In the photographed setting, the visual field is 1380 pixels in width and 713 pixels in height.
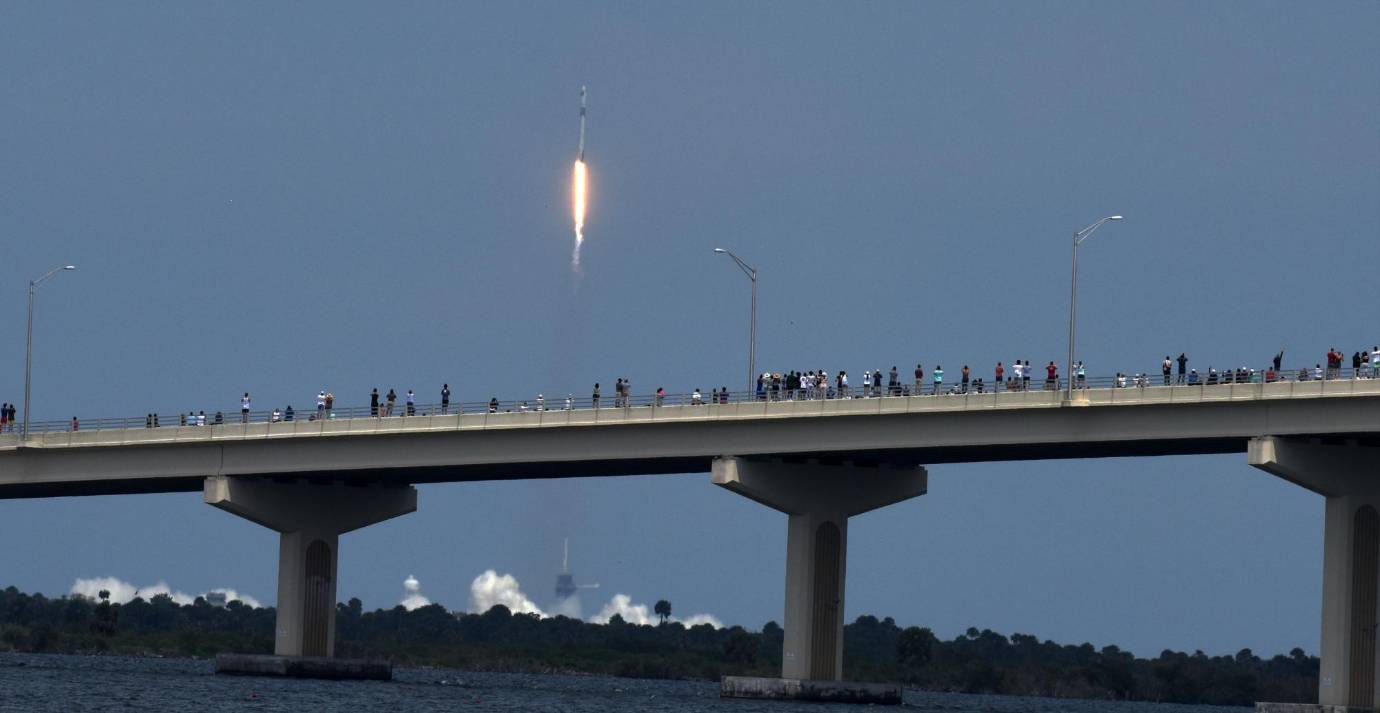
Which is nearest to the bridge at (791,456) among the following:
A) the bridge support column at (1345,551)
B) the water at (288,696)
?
the bridge support column at (1345,551)

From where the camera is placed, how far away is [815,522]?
101125mm

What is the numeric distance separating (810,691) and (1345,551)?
2218 cm

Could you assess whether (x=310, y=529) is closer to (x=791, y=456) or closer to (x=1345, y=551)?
(x=791, y=456)

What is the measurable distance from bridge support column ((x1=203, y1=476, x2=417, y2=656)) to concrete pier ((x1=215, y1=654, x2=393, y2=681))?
0.89 metres

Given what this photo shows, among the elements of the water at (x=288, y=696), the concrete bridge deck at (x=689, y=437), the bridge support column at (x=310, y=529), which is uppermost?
the concrete bridge deck at (x=689, y=437)

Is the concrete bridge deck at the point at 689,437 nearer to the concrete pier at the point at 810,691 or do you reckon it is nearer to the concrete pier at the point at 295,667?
the concrete pier at the point at 295,667

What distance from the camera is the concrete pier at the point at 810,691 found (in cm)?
9931

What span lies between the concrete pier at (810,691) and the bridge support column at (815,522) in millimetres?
679

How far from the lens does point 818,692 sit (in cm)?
9938

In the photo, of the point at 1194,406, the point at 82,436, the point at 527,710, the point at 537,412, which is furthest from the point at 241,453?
the point at 1194,406

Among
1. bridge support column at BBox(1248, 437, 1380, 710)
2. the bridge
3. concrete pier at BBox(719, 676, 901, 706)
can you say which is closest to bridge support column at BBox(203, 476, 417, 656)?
the bridge

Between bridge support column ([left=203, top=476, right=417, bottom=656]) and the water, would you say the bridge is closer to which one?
bridge support column ([left=203, top=476, right=417, bottom=656])

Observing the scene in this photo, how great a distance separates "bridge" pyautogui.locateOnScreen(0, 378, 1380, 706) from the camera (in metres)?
86.6

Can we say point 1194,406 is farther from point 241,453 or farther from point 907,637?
point 907,637
